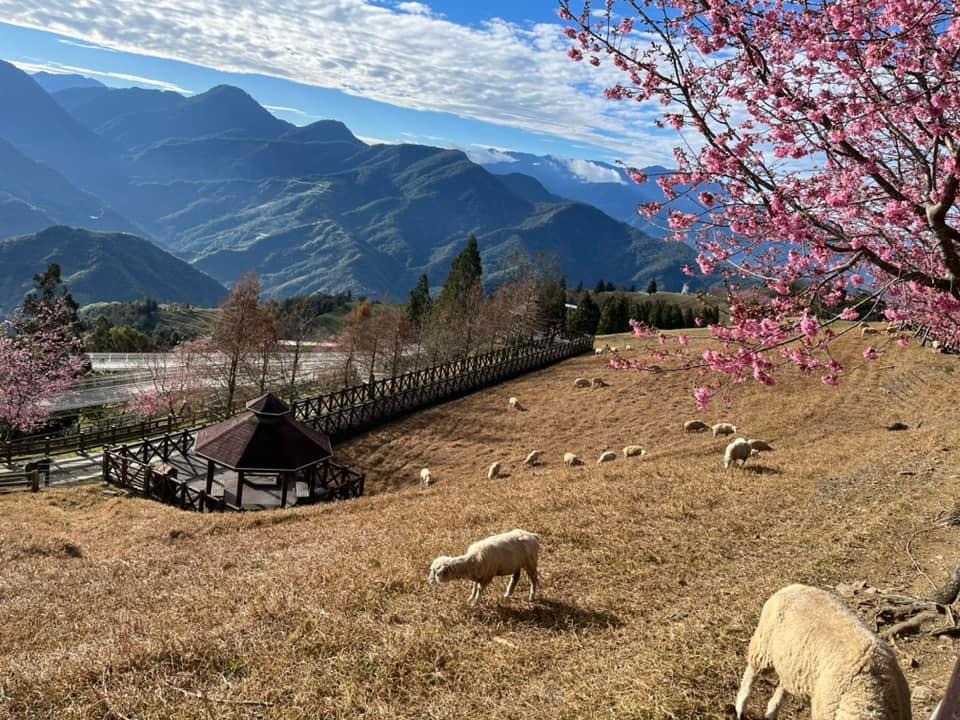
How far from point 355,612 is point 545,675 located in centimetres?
289

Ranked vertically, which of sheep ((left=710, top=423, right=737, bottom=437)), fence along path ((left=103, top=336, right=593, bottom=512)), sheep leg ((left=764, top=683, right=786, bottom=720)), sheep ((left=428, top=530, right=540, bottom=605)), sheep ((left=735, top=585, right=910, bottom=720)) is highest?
sheep ((left=735, top=585, right=910, bottom=720))

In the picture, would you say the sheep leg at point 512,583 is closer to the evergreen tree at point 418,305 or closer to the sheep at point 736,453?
the sheep at point 736,453

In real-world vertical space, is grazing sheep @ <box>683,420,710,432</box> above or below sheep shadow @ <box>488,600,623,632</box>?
below

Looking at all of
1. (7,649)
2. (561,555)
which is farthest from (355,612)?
(7,649)

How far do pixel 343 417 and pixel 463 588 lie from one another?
24569 mm

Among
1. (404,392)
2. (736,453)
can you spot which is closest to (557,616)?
(736,453)

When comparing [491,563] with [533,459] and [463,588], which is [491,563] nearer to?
[463,588]

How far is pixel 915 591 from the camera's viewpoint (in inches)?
332

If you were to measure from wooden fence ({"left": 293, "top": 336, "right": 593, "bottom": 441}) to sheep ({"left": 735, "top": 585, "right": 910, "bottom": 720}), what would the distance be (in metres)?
27.4

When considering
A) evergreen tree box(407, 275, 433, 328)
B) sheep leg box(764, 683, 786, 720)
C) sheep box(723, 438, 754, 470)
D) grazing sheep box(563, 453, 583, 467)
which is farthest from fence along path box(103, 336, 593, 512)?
sheep leg box(764, 683, 786, 720)

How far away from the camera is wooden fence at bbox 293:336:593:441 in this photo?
32.6 meters

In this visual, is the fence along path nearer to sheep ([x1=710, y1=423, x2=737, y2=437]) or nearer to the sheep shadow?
the sheep shadow

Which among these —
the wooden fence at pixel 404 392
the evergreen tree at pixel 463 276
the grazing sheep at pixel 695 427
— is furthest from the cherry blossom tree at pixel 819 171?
the evergreen tree at pixel 463 276

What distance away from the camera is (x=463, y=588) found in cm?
913
